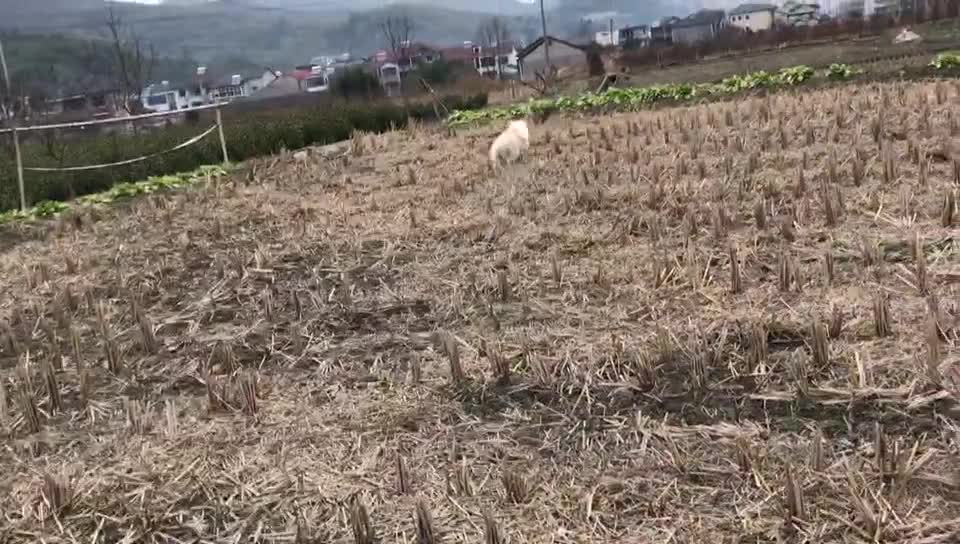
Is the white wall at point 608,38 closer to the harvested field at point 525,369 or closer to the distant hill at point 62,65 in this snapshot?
the distant hill at point 62,65

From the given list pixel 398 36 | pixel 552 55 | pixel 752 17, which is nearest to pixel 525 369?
pixel 552 55

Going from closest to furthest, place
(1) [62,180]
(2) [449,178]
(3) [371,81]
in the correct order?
(2) [449,178], (1) [62,180], (3) [371,81]

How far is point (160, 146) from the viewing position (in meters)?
12.3

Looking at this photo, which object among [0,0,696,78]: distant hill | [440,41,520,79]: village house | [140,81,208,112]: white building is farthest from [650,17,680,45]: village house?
[140,81,208,112]: white building

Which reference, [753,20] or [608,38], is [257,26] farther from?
[753,20]

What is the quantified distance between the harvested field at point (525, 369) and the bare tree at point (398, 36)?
62.0 feet

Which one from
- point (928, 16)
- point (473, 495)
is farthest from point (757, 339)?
point (928, 16)

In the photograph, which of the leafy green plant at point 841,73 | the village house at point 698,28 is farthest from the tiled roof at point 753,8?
the leafy green plant at point 841,73

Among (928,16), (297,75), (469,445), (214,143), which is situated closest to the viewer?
(469,445)

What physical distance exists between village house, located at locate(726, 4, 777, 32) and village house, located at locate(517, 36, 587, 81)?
552cm

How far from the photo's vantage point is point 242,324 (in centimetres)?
379

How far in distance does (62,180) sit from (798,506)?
30.3 ft

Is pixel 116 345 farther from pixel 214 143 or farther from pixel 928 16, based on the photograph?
pixel 928 16

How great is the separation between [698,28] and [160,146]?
21.3 meters
